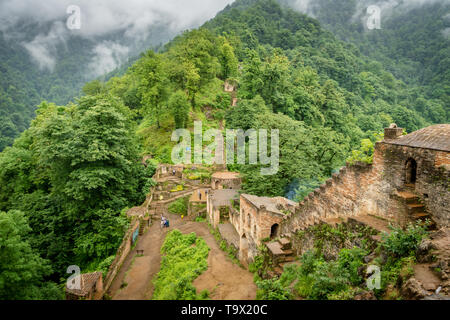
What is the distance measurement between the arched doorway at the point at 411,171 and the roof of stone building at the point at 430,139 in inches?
23.1

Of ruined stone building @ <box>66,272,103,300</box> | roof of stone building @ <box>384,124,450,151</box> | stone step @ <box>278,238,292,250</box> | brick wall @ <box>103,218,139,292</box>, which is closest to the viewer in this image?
roof of stone building @ <box>384,124,450,151</box>

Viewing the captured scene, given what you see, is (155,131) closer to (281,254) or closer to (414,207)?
(281,254)

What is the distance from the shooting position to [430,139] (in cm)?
820

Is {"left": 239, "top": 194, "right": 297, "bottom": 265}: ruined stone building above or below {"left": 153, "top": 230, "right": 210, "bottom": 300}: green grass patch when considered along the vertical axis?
above

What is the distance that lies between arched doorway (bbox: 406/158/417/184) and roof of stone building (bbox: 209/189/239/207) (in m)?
14.9

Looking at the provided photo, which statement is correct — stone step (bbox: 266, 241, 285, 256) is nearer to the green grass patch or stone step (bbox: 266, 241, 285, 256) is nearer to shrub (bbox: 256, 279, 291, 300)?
shrub (bbox: 256, 279, 291, 300)

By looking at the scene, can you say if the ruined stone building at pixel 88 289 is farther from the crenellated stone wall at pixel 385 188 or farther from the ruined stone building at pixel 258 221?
the crenellated stone wall at pixel 385 188

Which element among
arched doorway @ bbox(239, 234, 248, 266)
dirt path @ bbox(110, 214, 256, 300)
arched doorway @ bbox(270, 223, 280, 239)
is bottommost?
dirt path @ bbox(110, 214, 256, 300)

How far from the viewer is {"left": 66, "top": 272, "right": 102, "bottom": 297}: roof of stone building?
1305cm

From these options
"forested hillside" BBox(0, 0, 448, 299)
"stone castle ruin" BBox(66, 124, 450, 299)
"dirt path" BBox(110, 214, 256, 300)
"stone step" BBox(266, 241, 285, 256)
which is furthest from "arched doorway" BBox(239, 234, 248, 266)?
"forested hillside" BBox(0, 0, 448, 299)

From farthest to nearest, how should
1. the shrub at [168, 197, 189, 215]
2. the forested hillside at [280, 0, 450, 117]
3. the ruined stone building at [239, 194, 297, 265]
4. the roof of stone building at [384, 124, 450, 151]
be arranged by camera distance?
the forested hillside at [280, 0, 450, 117] → the shrub at [168, 197, 189, 215] → the ruined stone building at [239, 194, 297, 265] → the roof of stone building at [384, 124, 450, 151]
